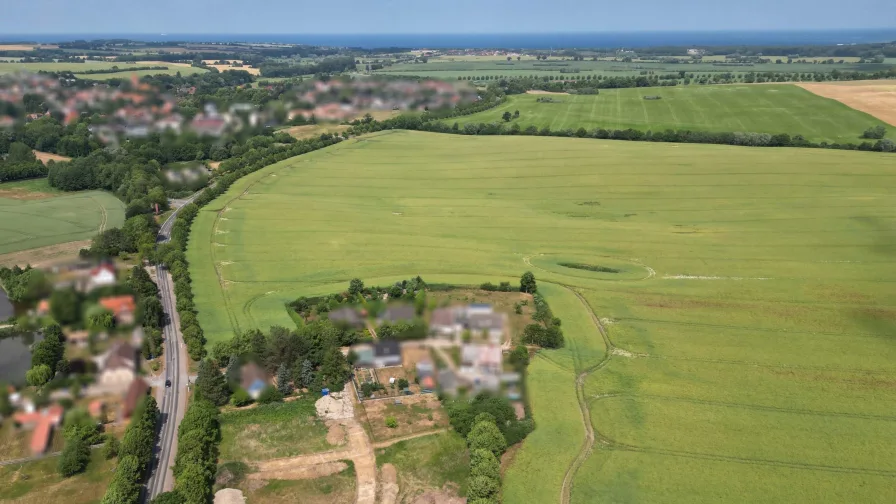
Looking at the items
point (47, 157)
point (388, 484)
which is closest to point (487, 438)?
point (388, 484)

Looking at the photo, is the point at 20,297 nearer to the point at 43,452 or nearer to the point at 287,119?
the point at 43,452

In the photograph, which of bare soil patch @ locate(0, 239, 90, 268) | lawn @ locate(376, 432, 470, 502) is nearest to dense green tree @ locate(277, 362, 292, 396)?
lawn @ locate(376, 432, 470, 502)

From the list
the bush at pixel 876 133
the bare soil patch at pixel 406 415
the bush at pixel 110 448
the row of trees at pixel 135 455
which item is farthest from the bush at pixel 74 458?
the bush at pixel 876 133

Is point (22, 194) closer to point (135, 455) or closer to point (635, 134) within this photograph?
point (135, 455)

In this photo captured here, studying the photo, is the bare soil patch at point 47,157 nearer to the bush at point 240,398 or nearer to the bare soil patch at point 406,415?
the bush at point 240,398

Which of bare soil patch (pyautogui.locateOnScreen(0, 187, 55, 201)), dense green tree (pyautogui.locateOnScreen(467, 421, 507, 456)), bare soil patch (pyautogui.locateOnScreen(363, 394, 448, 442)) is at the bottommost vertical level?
bare soil patch (pyautogui.locateOnScreen(363, 394, 448, 442))

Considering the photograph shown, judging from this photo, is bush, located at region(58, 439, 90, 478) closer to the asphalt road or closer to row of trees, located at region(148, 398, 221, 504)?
the asphalt road
